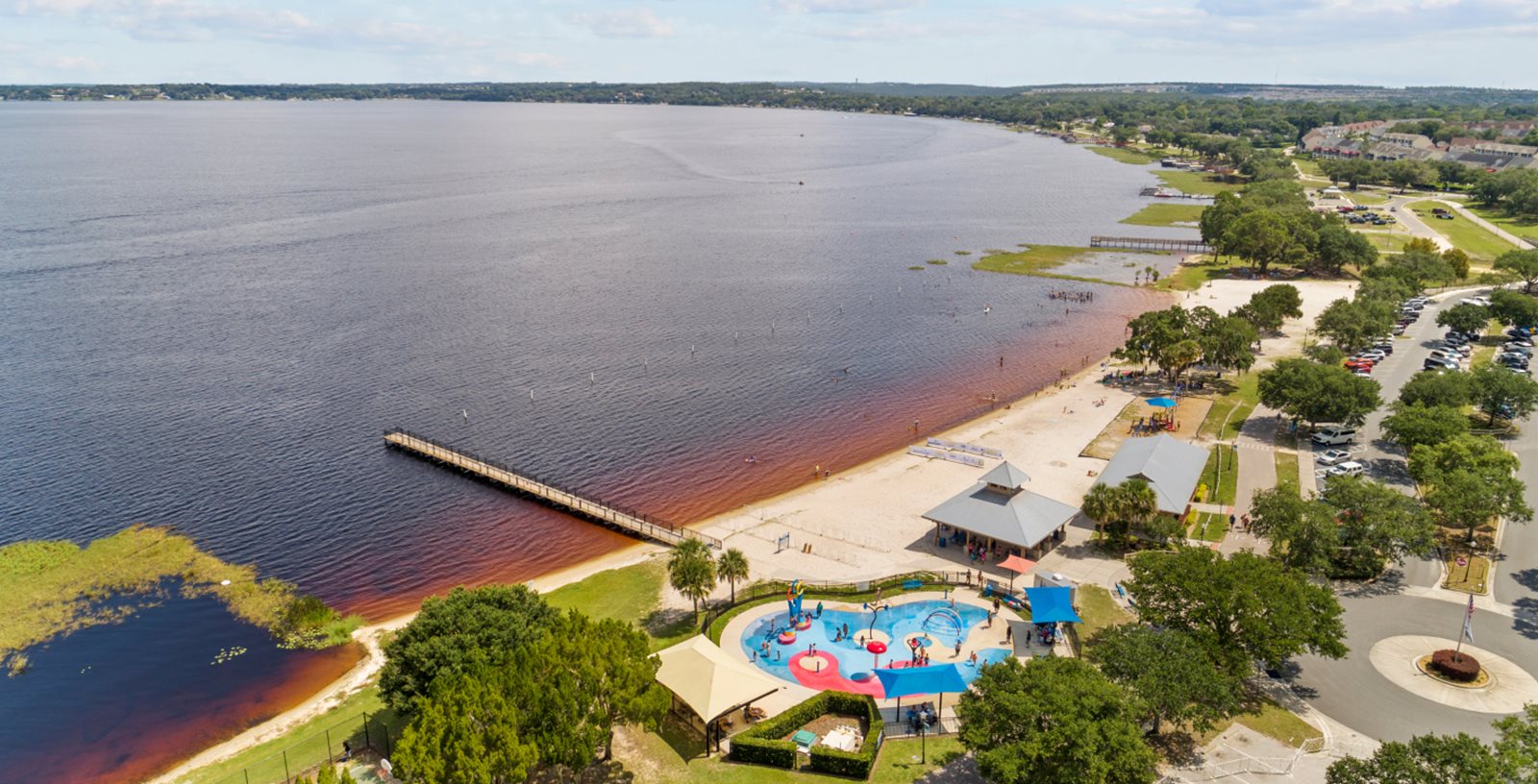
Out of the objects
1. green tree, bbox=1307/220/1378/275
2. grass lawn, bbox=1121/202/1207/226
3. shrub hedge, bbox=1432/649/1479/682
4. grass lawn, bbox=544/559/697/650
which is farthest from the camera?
grass lawn, bbox=1121/202/1207/226

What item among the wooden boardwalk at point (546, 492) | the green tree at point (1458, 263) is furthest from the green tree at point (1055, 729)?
the green tree at point (1458, 263)

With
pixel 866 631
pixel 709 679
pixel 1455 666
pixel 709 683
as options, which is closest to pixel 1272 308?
pixel 1455 666

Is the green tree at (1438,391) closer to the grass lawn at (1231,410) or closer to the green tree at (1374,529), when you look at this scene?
the grass lawn at (1231,410)

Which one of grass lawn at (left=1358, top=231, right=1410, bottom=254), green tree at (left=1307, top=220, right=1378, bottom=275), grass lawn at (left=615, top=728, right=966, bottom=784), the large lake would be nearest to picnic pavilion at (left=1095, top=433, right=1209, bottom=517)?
the large lake

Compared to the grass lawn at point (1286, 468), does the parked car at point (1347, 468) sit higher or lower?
higher

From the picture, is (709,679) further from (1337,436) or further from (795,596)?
(1337,436)

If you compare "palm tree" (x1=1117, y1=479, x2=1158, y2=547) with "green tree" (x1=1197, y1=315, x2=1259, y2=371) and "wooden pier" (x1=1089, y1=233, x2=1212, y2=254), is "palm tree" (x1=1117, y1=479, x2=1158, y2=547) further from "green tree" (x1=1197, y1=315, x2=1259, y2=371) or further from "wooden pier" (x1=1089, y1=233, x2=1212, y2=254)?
"wooden pier" (x1=1089, y1=233, x2=1212, y2=254)
